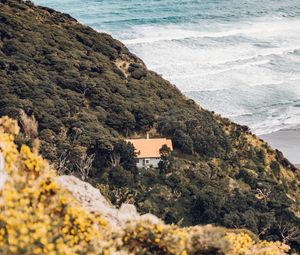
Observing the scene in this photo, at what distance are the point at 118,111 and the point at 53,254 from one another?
3658cm

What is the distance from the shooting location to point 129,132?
141 feet

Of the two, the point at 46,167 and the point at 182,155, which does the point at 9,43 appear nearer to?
the point at 182,155

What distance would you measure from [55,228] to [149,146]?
31.9 m

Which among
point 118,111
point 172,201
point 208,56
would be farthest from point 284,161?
point 208,56

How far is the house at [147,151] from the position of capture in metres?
38.6

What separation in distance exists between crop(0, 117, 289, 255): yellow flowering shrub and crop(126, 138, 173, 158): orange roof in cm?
2808

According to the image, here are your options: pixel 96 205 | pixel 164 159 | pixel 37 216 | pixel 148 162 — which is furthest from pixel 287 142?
pixel 37 216

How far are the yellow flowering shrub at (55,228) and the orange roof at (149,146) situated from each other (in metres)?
28.1

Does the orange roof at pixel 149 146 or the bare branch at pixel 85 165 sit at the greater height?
the bare branch at pixel 85 165

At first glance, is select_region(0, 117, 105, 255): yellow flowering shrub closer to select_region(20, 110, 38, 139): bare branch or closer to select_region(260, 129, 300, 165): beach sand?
select_region(20, 110, 38, 139): bare branch

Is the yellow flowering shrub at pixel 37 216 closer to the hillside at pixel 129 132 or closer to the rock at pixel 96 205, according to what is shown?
the rock at pixel 96 205

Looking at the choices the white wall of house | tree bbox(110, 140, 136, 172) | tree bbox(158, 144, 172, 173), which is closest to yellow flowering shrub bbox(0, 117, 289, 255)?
tree bbox(110, 140, 136, 172)

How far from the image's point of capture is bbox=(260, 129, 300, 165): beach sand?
181 ft

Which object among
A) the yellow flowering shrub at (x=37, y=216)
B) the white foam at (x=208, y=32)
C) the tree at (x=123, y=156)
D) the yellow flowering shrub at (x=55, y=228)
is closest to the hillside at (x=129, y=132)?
the tree at (x=123, y=156)
